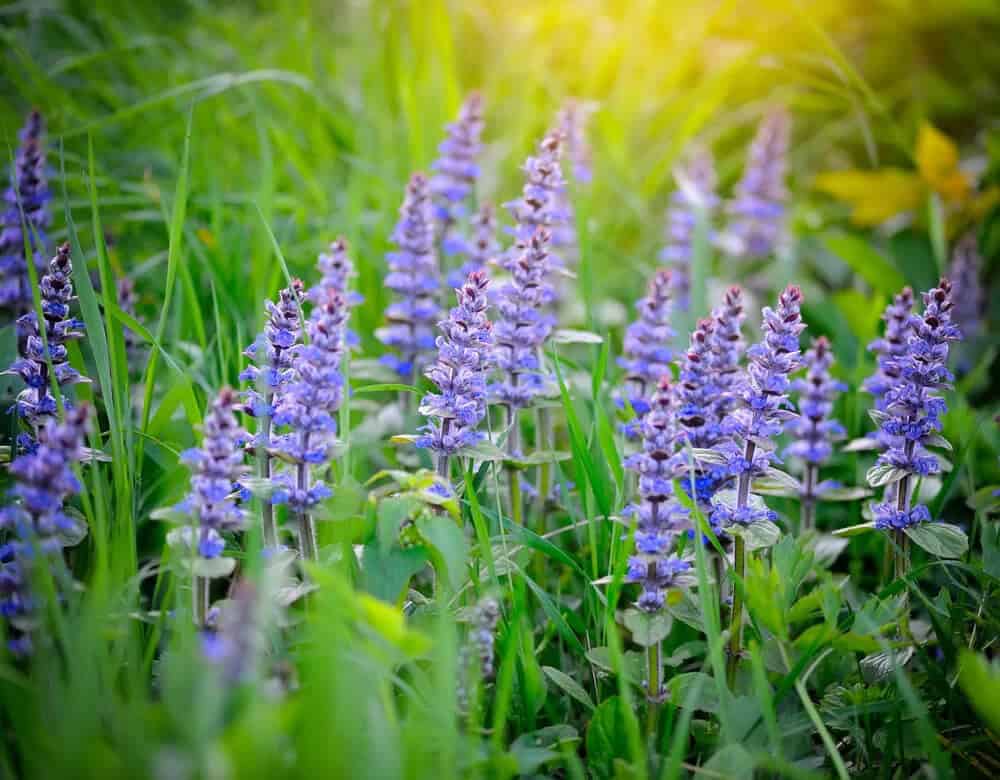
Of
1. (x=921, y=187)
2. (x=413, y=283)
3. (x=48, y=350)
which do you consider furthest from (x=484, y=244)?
(x=921, y=187)

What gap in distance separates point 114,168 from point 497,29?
349 centimetres

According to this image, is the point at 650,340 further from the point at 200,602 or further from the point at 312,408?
the point at 200,602

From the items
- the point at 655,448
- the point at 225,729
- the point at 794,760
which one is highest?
the point at 655,448

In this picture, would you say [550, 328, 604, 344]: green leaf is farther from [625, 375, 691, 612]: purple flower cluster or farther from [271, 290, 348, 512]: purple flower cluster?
[271, 290, 348, 512]: purple flower cluster

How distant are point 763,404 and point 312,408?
1.23m

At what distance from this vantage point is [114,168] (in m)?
5.08

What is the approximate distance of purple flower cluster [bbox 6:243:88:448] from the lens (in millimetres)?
2352

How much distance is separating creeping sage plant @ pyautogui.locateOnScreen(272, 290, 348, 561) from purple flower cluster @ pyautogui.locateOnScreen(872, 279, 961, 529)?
1.58 meters

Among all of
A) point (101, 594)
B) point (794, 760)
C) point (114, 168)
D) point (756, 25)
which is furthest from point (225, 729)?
point (756, 25)

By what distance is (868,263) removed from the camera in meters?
4.80

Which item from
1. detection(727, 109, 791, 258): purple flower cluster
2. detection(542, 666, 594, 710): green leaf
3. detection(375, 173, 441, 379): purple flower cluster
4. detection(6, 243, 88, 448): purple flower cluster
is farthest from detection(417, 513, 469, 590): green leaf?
detection(727, 109, 791, 258): purple flower cluster

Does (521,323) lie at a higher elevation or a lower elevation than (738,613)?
higher

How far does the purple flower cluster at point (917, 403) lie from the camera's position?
2.43 m

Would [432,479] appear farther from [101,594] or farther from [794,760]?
[794,760]
